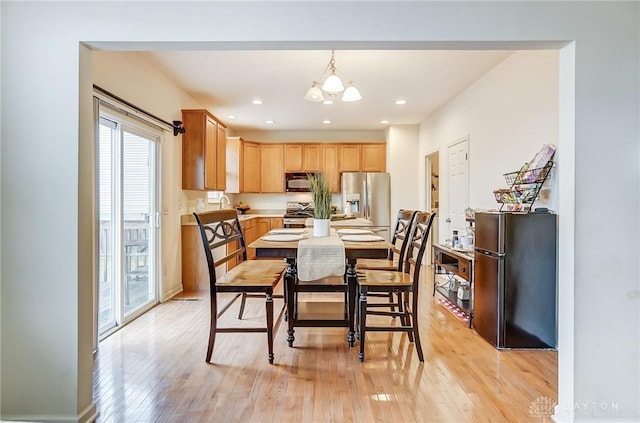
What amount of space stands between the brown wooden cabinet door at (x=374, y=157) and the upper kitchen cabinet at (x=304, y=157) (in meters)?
0.85

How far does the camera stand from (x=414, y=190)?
20.1 feet

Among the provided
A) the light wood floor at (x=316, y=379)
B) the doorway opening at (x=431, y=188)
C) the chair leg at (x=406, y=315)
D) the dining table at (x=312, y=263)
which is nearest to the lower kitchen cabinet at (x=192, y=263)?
the light wood floor at (x=316, y=379)

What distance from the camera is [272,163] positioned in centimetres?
658

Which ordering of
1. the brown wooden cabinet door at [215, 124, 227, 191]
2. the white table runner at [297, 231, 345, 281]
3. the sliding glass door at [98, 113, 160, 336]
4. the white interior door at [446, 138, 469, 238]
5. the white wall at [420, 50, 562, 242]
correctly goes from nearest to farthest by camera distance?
1. the white table runner at [297, 231, 345, 281]
2. the white wall at [420, 50, 562, 242]
3. the sliding glass door at [98, 113, 160, 336]
4. the white interior door at [446, 138, 469, 238]
5. the brown wooden cabinet door at [215, 124, 227, 191]

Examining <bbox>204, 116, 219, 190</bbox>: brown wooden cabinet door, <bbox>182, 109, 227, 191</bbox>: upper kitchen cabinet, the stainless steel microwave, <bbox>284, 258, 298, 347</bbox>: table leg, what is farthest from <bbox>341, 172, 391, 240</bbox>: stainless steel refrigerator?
<bbox>284, 258, 298, 347</bbox>: table leg

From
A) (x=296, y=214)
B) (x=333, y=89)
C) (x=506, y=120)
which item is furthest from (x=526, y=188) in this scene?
(x=296, y=214)

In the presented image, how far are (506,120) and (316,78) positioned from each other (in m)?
1.98

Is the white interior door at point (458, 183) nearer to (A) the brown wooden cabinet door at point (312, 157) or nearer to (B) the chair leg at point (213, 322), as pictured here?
(A) the brown wooden cabinet door at point (312, 157)

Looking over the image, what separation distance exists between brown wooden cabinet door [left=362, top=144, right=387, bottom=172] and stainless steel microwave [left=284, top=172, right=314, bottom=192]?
3.79ft

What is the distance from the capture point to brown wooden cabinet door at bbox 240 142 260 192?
253 inches

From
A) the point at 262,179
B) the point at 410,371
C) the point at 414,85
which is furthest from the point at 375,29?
the point at 262,179

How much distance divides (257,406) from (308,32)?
78.2 inches

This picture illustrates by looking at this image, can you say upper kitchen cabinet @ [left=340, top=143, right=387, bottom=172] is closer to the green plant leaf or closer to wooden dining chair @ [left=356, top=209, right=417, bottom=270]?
wooden dining chair @ [left=356, top=209, right=417, bottom=270]
